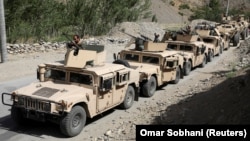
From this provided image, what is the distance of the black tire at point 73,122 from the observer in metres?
9.65

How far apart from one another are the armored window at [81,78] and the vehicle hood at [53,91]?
21 centimetres

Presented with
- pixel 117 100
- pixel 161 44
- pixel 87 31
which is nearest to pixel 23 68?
pixel 161 44

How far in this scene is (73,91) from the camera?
10141 mm

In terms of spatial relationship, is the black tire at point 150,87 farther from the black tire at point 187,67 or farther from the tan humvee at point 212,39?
the tan humvee at point 212,39

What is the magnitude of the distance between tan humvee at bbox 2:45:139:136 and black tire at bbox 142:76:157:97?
1.90m

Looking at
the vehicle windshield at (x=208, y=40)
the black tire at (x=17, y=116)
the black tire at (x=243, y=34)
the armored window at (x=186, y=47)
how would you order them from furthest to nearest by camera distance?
the black tire at (x=243, y=34) < the vehicle windshield at (x=208, y=40) < the armored window at (x=186, y=47) < the black tire at (x=17, y=116)

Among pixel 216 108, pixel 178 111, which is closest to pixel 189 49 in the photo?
pixel 178 111

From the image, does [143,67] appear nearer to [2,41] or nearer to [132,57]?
[132,57]

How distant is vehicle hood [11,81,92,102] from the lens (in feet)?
32.2

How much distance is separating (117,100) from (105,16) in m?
25.6

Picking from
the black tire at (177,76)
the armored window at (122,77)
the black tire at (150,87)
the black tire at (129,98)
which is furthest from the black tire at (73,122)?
the black tire at (177,76)

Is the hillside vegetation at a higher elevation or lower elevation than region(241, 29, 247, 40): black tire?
higher

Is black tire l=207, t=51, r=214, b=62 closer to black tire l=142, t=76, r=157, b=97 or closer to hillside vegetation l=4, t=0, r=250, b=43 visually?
black tire l=142, t=76, r=157, b=97

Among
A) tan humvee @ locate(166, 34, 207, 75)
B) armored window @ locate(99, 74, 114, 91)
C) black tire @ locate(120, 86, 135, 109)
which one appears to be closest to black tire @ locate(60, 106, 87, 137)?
armored window @ locate(99, 74, 114, 91)
